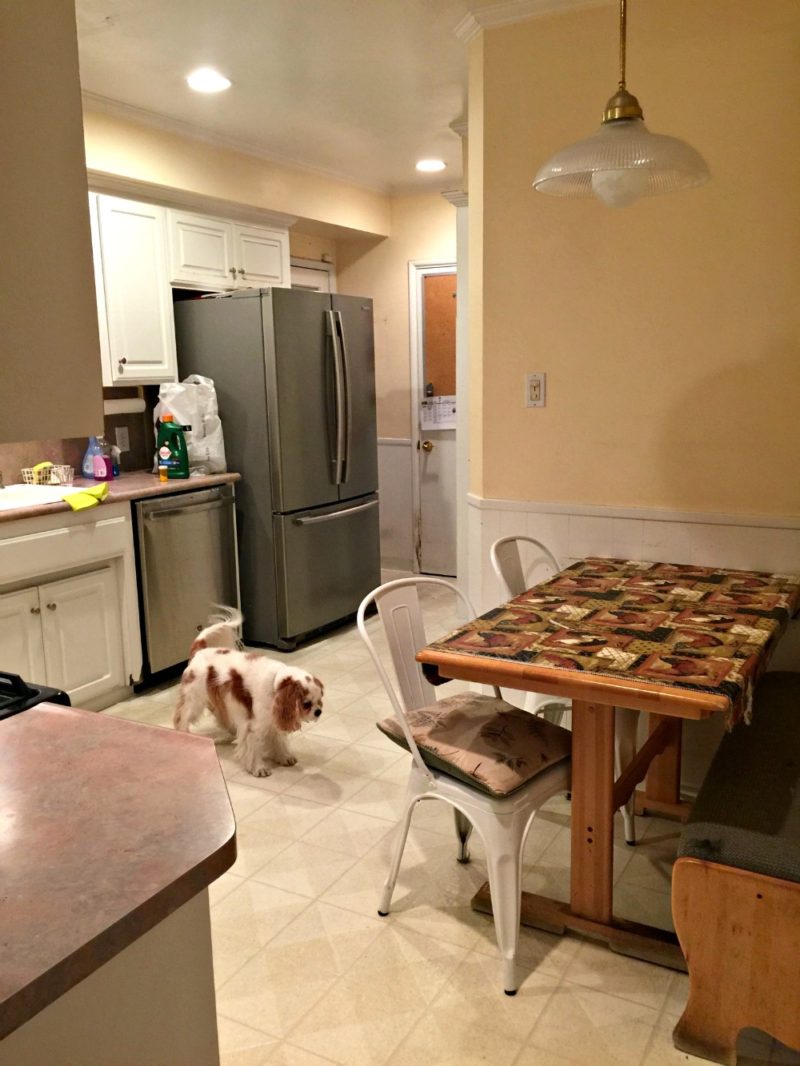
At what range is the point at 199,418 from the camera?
405cm

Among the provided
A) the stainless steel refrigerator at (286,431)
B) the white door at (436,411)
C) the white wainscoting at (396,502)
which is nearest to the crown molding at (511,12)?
the stainless steel refrigerator at (286,431)

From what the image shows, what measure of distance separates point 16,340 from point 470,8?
251cm

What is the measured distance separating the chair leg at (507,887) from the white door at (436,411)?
3716 millimetres

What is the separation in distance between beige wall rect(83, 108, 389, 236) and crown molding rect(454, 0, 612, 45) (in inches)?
61.4

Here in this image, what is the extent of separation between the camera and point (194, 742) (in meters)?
1.24

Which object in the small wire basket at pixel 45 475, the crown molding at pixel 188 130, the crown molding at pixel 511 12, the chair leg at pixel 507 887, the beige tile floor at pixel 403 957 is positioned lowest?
the beige tile floor at pixel 403 957

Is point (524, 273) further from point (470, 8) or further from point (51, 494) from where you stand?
point (51, 494)

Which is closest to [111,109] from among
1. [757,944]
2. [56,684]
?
[56,684]

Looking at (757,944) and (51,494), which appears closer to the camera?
(757,944)

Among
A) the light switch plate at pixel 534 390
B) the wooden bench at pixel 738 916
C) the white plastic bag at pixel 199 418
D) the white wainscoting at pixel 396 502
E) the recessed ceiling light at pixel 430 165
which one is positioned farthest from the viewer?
the white wainscoting at pixel 396 502

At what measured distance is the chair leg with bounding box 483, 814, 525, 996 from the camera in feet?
6.24

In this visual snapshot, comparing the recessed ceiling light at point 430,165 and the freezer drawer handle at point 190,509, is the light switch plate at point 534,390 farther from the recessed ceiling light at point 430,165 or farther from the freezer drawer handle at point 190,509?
the recessed ceiling light at point 430,165

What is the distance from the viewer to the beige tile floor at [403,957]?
1771mm

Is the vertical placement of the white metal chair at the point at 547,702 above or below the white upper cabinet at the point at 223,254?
below
